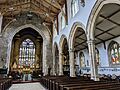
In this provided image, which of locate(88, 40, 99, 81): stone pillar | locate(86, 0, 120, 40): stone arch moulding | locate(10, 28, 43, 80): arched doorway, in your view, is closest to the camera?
locate(86, 0, 120, 40): stone arch moulding

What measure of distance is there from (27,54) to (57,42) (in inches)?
346

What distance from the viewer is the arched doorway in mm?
21484

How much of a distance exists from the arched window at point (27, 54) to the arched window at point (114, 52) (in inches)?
526

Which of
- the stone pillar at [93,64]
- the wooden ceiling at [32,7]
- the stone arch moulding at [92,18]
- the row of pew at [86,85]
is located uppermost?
the wooden ceiling at [32,7]

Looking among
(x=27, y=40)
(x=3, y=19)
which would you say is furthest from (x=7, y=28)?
(x=27, y=40)

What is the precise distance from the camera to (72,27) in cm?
1134

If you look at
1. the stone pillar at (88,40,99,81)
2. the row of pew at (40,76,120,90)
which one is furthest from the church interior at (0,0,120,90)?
the row of pew at (40,76,120,90)

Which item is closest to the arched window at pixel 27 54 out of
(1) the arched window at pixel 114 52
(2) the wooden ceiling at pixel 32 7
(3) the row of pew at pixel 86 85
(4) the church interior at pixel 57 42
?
(4) the church interior at pixel 57 42

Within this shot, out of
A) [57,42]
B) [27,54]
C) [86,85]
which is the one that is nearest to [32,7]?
[57,42]

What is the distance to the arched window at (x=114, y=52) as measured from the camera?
42.4 ft

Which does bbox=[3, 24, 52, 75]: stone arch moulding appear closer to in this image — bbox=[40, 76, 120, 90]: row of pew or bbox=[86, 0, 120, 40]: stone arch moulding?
bbox=[86, 0, 120, 40]: stone arch moulding

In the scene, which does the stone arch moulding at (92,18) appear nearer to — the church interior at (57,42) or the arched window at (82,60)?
the church interior at (57,42)

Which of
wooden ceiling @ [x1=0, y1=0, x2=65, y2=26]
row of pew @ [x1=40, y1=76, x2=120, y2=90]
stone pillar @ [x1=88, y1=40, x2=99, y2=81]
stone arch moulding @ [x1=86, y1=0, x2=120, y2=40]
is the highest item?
wooden ceiling @ [x1=0, y1=0, x2=65, y2=26]

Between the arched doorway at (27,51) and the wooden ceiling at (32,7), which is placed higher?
the wooden ceiling at (32,7)
